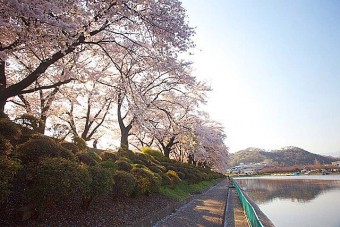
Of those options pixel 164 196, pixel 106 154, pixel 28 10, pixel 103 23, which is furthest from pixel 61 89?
pixel 28 10

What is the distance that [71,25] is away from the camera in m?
5.88

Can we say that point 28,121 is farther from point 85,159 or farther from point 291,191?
point 291,191

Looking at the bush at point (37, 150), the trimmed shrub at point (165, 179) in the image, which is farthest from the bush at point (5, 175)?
the trimmed shrub at point (165, 179)

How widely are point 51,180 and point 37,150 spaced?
1.54m

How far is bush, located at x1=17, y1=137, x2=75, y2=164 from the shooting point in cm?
602

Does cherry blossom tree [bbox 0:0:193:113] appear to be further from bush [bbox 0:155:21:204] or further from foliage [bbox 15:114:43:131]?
bush [bbox 0:155:21:204]

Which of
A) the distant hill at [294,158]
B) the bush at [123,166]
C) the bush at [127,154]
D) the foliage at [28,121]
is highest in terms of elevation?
the distant hill at [294,158]

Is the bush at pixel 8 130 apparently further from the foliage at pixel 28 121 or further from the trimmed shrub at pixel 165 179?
the trimmed shrub at pixel 165 179

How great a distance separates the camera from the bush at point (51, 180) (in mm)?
4938

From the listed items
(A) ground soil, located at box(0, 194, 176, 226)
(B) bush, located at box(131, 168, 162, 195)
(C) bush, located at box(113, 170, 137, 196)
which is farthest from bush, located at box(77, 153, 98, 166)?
(B) bush, located at box(131, 168, 162, 195)

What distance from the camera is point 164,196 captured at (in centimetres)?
1229

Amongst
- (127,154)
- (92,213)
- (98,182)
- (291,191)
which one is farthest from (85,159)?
(291,191)

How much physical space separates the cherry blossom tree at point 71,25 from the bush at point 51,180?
285cm

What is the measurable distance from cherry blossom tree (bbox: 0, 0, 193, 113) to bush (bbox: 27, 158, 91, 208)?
285cm
